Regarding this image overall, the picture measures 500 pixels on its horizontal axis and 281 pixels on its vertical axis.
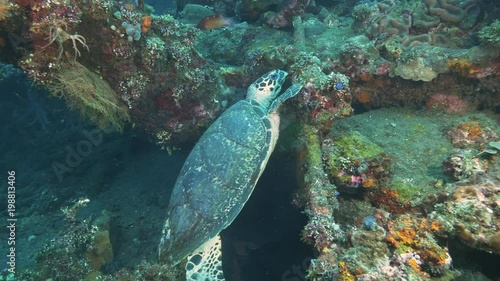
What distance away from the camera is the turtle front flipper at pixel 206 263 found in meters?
4.38

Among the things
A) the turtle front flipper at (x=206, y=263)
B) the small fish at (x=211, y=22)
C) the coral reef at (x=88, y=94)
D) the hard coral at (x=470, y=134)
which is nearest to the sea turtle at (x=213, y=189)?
the turtle front flipper at (x=206, y=263)

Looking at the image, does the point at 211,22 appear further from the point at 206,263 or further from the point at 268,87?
the point at 206,263

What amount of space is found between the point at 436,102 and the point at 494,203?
3311 millimetres

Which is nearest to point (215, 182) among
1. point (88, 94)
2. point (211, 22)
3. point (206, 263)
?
point (206, 263)

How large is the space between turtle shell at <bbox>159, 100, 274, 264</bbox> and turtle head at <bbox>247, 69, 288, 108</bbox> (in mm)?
670

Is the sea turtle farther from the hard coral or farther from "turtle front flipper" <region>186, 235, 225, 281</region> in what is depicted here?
the hard coral

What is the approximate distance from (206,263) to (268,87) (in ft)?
10.4

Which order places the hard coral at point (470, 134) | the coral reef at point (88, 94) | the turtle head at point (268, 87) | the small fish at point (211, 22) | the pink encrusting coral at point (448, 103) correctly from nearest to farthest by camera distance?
the coral reef at point (88, 94)
the hard coral at point (470, 134)
the pink encrusting coral at point (448, 103)
the turtle head at point (268, 87)
the small fish at point (211, 22)

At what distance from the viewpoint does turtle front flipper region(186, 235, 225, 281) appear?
4.38 metres

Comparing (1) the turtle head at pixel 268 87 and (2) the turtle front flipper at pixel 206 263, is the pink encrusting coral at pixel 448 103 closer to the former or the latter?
(1) the turtle head at pixel 268 87

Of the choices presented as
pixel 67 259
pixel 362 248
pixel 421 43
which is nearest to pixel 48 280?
pixel 67 259

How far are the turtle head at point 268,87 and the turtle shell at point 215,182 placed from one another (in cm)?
67

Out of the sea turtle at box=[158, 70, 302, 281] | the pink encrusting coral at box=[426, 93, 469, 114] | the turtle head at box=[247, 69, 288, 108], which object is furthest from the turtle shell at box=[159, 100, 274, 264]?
the pink encrusting coral at box=[426, 93, 469, 114]

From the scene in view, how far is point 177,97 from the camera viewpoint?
4.98m
